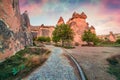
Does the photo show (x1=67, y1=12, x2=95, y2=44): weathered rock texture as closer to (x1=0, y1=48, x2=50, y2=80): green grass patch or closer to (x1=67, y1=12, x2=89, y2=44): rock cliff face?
(x1=67, y1=12, x2=89, y2=44): rock cliff face

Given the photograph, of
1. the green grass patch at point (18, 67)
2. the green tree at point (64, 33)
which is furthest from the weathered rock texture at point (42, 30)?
the green grass patch at point (18, 67)

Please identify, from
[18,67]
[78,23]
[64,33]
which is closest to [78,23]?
[78,23]

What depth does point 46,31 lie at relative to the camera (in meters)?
102

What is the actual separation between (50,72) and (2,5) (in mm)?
14288

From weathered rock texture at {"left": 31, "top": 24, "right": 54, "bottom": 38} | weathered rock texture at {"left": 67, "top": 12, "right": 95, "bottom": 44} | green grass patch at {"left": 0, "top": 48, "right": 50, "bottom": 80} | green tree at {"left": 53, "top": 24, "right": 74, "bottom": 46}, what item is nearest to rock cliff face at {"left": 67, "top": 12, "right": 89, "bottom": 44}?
weathered rock texture at {"left": 67, "top": 12, "right": 95, "bottom": 44}

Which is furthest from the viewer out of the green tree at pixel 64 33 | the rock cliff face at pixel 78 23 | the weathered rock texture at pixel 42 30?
the weathered rock texture at pixel 42 30

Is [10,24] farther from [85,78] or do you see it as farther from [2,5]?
[85,78]

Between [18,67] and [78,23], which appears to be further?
[78,23]

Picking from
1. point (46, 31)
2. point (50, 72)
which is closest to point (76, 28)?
point (46, 31)

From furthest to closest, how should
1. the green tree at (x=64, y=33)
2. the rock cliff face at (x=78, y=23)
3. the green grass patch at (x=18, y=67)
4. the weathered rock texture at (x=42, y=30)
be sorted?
the weathered rock texture at (x=42, y=30) < the rock cliff face at (x=78, y=23) < the green tree at (x=64, y=33) < the green grass patch at (x=18, y=67)

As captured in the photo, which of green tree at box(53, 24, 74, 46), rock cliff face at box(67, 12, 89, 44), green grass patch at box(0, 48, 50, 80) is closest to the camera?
green grass patch at box(0, 48, 50, 80)

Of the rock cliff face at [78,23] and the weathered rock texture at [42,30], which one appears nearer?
the rock cliff face at [78,23]

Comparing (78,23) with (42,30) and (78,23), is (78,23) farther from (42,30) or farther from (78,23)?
(42,30)

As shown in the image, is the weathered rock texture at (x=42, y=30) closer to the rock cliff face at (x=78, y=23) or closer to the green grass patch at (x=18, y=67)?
the rock cliff face at (x=78, y=23)
